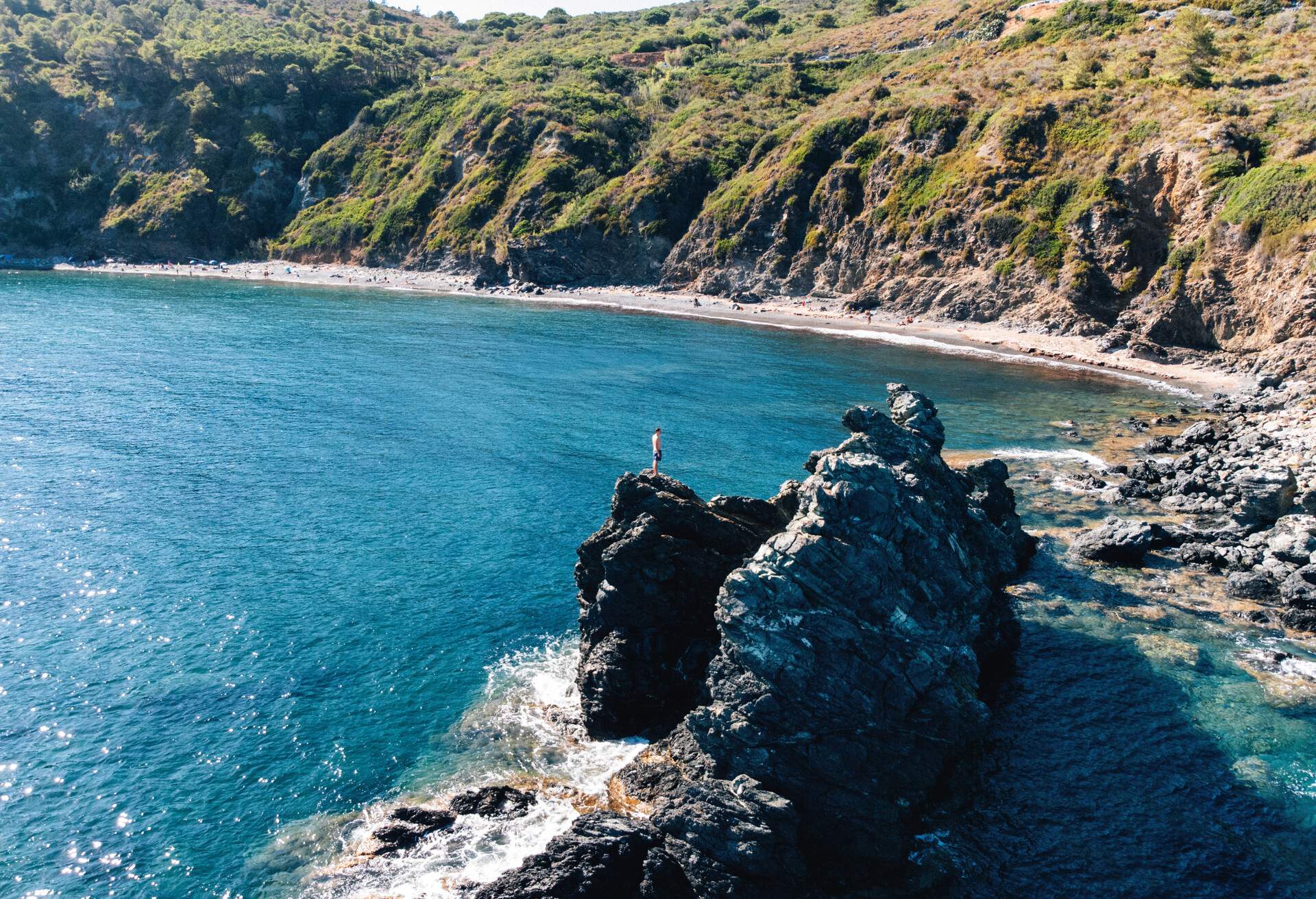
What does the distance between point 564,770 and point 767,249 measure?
11435 centimetres

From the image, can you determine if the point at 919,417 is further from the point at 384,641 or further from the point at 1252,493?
the point at 384,641

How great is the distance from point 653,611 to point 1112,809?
54.3 feet

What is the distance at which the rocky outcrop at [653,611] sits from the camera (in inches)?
1236

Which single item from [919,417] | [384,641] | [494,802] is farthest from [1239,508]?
[384,641]

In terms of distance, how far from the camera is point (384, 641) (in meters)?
37.1

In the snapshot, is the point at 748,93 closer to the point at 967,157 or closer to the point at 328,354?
the point at 967,157

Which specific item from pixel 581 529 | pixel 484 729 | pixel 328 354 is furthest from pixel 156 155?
pixel 484 729

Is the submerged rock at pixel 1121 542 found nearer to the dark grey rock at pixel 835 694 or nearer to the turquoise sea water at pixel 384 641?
the turquoise sea water at pixel 384 641

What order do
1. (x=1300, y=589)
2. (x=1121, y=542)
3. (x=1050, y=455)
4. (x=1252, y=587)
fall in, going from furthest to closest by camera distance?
(x=1050, y=455) < (x=1121, y=542) < (x=1252, y=587) < (x=1300, y=589)

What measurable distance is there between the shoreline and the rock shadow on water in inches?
2356

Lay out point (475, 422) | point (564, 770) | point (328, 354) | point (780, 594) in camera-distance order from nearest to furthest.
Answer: point (780, 594) → point (564, 770) → point (475, 422) → point (328, 354)


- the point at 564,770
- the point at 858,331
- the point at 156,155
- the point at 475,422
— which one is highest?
the point at 156,155

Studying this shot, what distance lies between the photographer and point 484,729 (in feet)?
104

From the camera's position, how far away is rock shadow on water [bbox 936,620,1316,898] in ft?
79.0
